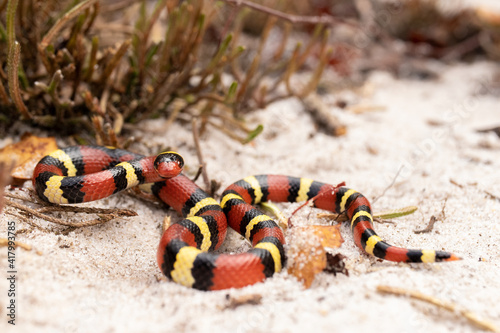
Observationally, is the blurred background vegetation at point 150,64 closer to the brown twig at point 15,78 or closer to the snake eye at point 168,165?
the brown twig at point 15,78

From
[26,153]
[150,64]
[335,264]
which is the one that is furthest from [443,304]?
[150,64]

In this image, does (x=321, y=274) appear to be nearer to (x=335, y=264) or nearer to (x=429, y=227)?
(x=335, y=264)

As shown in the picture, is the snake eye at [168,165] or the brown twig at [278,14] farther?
the brown twig at [278,14]

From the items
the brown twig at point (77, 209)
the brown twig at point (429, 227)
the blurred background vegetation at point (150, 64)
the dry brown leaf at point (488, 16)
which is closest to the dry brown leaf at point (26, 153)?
the blurred background vegetation at point (150, 64)

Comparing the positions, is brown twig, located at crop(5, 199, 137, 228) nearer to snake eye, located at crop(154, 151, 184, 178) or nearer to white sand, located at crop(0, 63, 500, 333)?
white sand, located at crop(0, 63, 500, 333)

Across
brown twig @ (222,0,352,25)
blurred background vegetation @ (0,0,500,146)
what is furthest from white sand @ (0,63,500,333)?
brown twig @ (222,0,352,25)

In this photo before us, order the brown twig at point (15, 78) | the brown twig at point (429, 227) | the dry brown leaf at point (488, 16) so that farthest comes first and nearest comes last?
the dry brown leaf at point (488, 16)
the brown twig at point (429, 227)
the brown twig at point (15, 78)

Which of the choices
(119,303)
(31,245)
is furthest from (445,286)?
(31,245)

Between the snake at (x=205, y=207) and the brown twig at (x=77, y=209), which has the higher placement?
the snake at (x=205, y=207)
